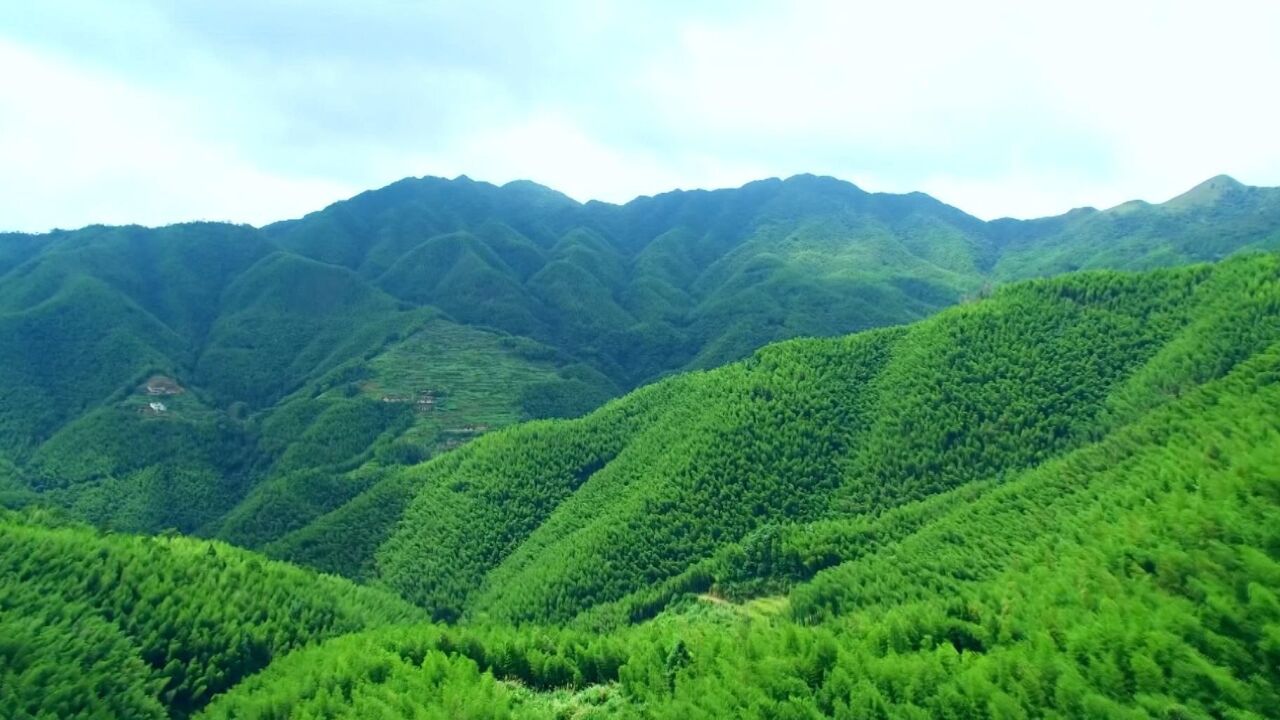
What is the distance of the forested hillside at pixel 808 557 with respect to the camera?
41.4 m

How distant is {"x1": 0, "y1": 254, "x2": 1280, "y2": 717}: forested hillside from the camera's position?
41.4 metres

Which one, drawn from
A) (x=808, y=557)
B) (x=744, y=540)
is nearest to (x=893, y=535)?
(x=808, y=557)

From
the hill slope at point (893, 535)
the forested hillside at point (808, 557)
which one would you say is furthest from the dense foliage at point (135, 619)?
the hill slope at point (893, 535)

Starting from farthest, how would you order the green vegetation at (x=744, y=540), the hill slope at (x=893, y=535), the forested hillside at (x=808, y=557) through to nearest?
the green vegetation at (x=744, y=540), the forested hillside at (x=808, y=557), the hill slope at (x=893, y=535)

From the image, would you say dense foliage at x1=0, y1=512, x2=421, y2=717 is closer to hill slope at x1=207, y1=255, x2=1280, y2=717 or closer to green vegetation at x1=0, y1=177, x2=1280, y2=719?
green vegetation at x1=0, y1=177, x2=1280, y2=719

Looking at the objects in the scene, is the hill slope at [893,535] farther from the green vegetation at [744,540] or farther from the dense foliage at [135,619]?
the dense foliage at [135,619]

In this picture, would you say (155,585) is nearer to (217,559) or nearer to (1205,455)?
(217,559)

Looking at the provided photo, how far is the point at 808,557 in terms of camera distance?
9800cm

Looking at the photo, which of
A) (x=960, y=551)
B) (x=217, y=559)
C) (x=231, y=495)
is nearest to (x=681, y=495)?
(x=960, y=551)

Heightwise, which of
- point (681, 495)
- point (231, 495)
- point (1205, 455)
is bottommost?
point (231, 495)

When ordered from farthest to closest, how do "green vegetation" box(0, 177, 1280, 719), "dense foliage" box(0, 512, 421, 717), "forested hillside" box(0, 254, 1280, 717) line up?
"dense foliage" box(0, 512, 421, 717) < "green vegetation" box(0, 177, 1280, 719) < "forested hillside" box(0, 254, 1280, 717)

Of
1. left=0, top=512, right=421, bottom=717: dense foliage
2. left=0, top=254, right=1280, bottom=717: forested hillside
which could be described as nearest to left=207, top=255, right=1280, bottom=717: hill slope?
left=0, top=254, right=1280, bottom=717: forested hillside

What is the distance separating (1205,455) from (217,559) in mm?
82051

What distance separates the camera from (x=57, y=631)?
45.7 m
